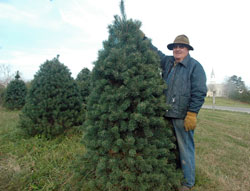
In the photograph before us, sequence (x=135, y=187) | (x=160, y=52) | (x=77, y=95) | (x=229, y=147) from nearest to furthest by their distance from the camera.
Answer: (x=135, y=187)
(x=160, y=52)
(x=77, y=95)
(x=229, y=147)

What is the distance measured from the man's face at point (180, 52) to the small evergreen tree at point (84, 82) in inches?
173

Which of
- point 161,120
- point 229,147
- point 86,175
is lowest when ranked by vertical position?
point 229,147

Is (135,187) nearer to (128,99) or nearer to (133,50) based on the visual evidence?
(128,99)

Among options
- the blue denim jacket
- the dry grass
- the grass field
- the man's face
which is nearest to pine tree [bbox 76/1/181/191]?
the blue denim jacket

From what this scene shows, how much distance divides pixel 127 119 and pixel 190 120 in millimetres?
1023

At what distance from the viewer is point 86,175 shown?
231cm

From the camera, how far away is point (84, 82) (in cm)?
649

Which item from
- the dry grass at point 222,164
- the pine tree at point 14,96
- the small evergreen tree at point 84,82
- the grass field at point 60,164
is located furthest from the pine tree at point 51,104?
the pine tree at point 14,96

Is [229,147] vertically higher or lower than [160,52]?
lower

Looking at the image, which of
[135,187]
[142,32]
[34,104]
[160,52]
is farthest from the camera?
[34,104]

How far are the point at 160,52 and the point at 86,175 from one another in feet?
8.11

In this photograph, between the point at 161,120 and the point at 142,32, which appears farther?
the point at 142,32

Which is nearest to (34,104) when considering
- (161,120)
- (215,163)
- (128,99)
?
(128,99)

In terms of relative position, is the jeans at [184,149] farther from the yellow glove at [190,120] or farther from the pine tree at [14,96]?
the pine tree at [14,96]
